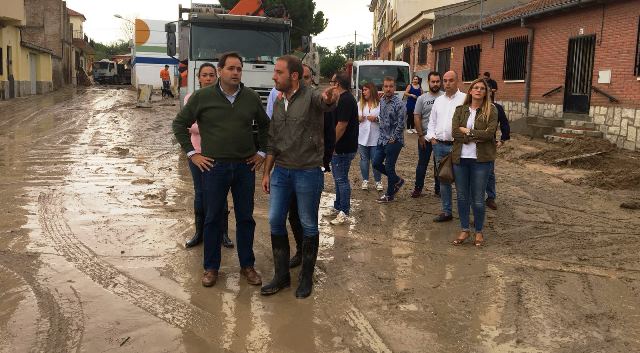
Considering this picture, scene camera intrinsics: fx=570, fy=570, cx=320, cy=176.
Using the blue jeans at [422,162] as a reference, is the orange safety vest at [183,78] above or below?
above

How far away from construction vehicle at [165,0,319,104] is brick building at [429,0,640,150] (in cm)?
752

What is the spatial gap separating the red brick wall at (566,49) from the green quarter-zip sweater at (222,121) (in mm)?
10649

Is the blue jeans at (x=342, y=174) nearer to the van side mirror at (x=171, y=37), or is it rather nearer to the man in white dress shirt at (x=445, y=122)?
the man in white dress shirt at (x=445, y=122)

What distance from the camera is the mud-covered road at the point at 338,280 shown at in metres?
3.80

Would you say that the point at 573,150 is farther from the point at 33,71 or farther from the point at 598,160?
the point at 33,71

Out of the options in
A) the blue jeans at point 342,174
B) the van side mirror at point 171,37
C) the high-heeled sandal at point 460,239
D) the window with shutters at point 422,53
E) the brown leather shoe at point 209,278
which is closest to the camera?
the brown leather shoe at point 209,278

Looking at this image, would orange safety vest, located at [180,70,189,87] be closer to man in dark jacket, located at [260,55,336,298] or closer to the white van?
man in dark jacket, located at [260,55,336,298]

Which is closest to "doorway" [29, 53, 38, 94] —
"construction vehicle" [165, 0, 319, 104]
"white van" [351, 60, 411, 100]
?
"white van" [351, 60, 411, 100]

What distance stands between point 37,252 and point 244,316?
255 centimetres

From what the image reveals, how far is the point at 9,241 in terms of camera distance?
5789 millimetres

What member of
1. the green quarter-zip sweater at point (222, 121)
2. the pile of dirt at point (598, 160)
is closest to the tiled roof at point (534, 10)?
the pile of dirt at point (598, 160)

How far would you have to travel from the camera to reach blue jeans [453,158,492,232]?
19.2ft

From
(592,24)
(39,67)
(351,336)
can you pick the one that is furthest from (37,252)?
(39,67)

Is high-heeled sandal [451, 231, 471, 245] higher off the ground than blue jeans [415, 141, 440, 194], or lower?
lower
